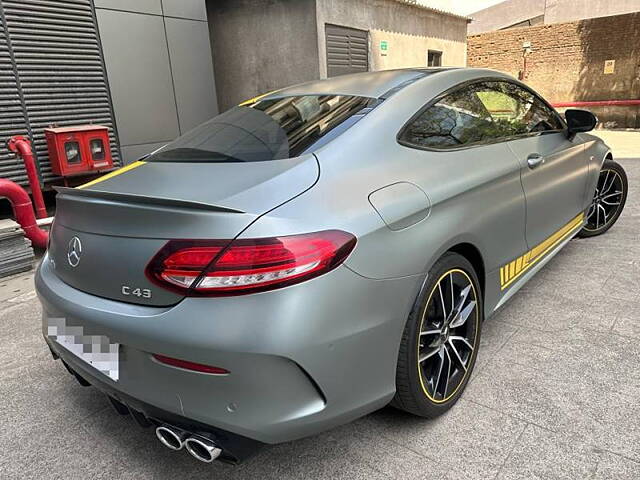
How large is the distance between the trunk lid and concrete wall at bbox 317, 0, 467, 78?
626 cm

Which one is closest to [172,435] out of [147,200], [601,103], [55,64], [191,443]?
[191,443]

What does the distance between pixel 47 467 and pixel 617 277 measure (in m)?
3.59

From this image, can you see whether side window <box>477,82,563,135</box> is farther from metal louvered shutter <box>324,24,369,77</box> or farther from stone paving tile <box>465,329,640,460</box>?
metal louvered shutter <box>324,24,369,77</box>

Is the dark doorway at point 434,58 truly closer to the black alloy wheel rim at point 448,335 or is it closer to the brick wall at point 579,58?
the brick wall at point 579,58

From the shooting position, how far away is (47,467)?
1.92 meters

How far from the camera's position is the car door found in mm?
2646

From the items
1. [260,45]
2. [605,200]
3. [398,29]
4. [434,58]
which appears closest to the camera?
[605,200]

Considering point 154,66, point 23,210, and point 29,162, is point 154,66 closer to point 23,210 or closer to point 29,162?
point 29,162

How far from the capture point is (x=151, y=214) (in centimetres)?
151

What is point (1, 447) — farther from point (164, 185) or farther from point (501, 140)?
point (501, 140)

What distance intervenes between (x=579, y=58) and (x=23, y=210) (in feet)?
53.2

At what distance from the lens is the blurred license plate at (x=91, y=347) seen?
1.60 m

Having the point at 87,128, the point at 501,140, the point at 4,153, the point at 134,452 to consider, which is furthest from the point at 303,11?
the point at 134,452

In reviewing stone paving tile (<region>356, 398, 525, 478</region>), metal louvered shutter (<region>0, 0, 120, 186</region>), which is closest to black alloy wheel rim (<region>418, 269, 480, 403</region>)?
stone paving tile (<region>356, 398, 525, 478</region>)
